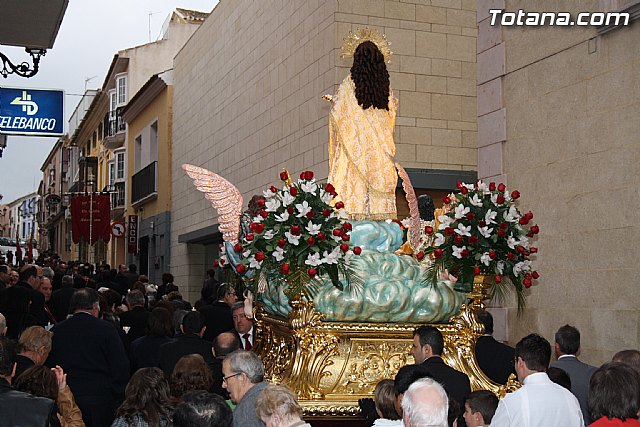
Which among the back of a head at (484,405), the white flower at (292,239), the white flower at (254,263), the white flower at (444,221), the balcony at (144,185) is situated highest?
the balcony at (144,185)

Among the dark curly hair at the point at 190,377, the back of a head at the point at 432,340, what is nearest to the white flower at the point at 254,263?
the dark curly hair at the point at 190,377

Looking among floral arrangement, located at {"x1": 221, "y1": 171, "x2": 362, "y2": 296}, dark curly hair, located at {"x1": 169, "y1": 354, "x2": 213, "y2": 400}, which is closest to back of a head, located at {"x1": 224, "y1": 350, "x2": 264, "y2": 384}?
dark curly hair, located at {"x1": 169, "y1": 354, "x2": 213, "y2": 400}

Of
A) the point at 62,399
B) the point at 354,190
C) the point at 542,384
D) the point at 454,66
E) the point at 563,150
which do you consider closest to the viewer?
the point at 542,384

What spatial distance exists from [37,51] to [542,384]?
21.7 feet

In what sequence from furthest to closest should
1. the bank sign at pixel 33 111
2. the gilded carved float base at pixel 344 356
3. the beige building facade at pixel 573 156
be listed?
the bank sign at pixel 33 111 → the beige building facade at pixel 573 156 → the gilded carved float base at pixel 344 356

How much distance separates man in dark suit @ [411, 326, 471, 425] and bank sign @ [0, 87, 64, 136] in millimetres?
6712

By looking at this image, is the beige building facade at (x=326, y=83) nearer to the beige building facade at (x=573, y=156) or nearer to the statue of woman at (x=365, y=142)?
the beige building facade at (x=573, y=156)

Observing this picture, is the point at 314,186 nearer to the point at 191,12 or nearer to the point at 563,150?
the point at 563,150

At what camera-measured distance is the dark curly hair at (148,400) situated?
4.40 metres

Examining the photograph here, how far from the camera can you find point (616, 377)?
14.3 ft

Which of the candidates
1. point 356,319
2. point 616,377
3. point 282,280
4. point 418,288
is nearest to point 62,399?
point 282,280

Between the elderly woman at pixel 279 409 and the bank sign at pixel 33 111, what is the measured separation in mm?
7630

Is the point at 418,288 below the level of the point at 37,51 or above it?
below

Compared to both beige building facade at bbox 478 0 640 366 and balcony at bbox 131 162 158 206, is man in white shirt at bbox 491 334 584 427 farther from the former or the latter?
balcony at bbox 131 162 158 206
